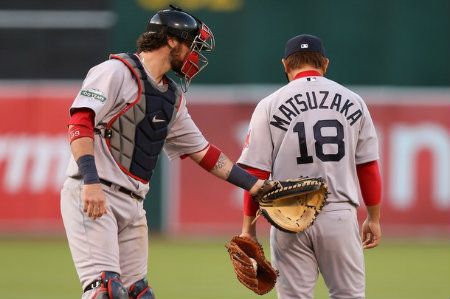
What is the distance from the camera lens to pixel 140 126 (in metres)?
5.64

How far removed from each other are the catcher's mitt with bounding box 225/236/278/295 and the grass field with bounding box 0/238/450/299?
2.97 meters

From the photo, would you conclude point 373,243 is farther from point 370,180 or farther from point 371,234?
point 370,180

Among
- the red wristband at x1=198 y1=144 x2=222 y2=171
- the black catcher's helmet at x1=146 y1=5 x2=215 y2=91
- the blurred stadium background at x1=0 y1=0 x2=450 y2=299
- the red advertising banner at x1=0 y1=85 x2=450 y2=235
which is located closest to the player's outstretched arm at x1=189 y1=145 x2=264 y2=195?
the red wristband at x1=198 y1=144 x2=222 y2=171

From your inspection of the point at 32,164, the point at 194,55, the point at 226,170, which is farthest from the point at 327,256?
the point at 32,164

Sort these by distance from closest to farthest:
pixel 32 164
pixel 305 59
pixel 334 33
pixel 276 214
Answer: pixel 276 214
pixel 305 59
pixel 334 33
pixel 32 164

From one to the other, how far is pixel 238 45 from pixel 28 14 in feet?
9.42

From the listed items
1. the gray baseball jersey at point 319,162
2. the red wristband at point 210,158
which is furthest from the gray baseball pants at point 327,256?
the red wristband at point 210,158

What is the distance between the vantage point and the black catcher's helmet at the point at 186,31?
5.78 metres

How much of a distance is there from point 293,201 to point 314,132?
0.45 metres

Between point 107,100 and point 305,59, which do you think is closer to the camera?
point 107,100

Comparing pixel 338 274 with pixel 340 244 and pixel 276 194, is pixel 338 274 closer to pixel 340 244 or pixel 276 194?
pixel 340 244

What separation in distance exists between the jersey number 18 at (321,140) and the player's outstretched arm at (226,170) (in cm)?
30

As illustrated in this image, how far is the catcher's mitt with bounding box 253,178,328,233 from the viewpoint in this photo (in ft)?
18.5

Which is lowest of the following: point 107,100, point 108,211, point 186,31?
point 108,211
